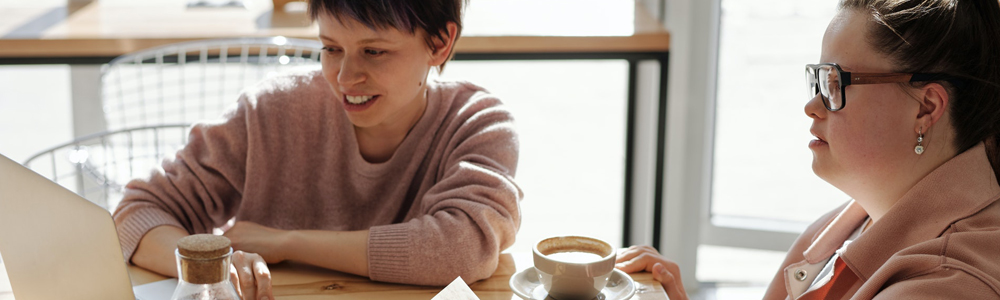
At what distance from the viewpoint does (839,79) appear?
0.92 meters

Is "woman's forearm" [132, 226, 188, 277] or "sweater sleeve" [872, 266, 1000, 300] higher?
"sweater sleeve" [872, 266, 1000, 300]

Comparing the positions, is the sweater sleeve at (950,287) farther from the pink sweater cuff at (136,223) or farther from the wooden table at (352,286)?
the pink sweater cuff at (136,223)

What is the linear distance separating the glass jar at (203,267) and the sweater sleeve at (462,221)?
1.10 ft

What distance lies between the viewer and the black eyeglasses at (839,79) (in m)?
0.87

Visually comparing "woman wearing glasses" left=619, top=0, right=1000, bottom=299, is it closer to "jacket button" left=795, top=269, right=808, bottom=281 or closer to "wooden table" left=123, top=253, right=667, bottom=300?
"jacket button" left=795, top=269, right=808, bottom=281

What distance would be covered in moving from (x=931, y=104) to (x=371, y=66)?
677 mm

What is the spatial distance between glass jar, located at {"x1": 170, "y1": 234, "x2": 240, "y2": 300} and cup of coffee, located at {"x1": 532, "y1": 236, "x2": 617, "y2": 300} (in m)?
0.32

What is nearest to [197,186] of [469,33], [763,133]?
[469,33]

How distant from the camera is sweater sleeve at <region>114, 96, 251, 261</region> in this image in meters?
1.17

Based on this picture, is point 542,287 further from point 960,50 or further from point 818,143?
point 960,50

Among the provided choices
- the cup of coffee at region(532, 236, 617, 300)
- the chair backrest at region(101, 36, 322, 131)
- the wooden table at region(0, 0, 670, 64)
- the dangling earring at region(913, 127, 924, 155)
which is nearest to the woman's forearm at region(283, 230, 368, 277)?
the cup of coffee at region(532, 236, 617, 300)

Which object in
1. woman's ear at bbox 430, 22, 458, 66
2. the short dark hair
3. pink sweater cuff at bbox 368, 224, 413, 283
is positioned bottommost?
pink sweater cuff at bbox 368, 224, 413, 283

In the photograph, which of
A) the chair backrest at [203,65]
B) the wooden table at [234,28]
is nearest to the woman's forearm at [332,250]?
the chair backrest at [203,65]

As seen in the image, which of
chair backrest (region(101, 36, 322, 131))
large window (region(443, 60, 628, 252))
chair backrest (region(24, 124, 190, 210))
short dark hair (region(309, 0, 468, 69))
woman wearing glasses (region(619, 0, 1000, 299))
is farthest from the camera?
large window (region(443, 60, 628, 252))
